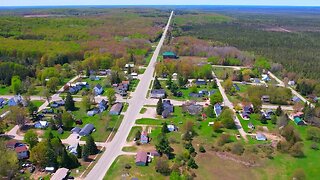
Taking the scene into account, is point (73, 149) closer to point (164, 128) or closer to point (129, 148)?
point (129, 148)

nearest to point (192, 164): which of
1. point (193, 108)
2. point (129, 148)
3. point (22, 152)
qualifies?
point (129, 148)

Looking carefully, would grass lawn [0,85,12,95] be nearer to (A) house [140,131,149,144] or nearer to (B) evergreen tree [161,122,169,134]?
(A) house [140,131,149,144]

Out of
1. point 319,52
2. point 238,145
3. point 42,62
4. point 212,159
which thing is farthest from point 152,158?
point 319,52

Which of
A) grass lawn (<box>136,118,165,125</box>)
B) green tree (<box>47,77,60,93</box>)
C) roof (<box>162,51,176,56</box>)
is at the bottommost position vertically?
grass lawn (<box>136,118,165,125</box>)

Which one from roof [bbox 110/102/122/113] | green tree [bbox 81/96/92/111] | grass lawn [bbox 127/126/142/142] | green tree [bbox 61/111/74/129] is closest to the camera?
grass lawn [bbox 127/126/142/142]

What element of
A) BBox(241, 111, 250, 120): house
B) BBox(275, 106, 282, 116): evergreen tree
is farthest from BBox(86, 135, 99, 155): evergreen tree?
BBox(275, 106, 282, 116): evergreen tree

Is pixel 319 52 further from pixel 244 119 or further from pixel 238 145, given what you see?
pixel 238 145

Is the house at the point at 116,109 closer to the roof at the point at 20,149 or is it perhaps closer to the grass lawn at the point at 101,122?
the grass lawn at the point at 101,122
